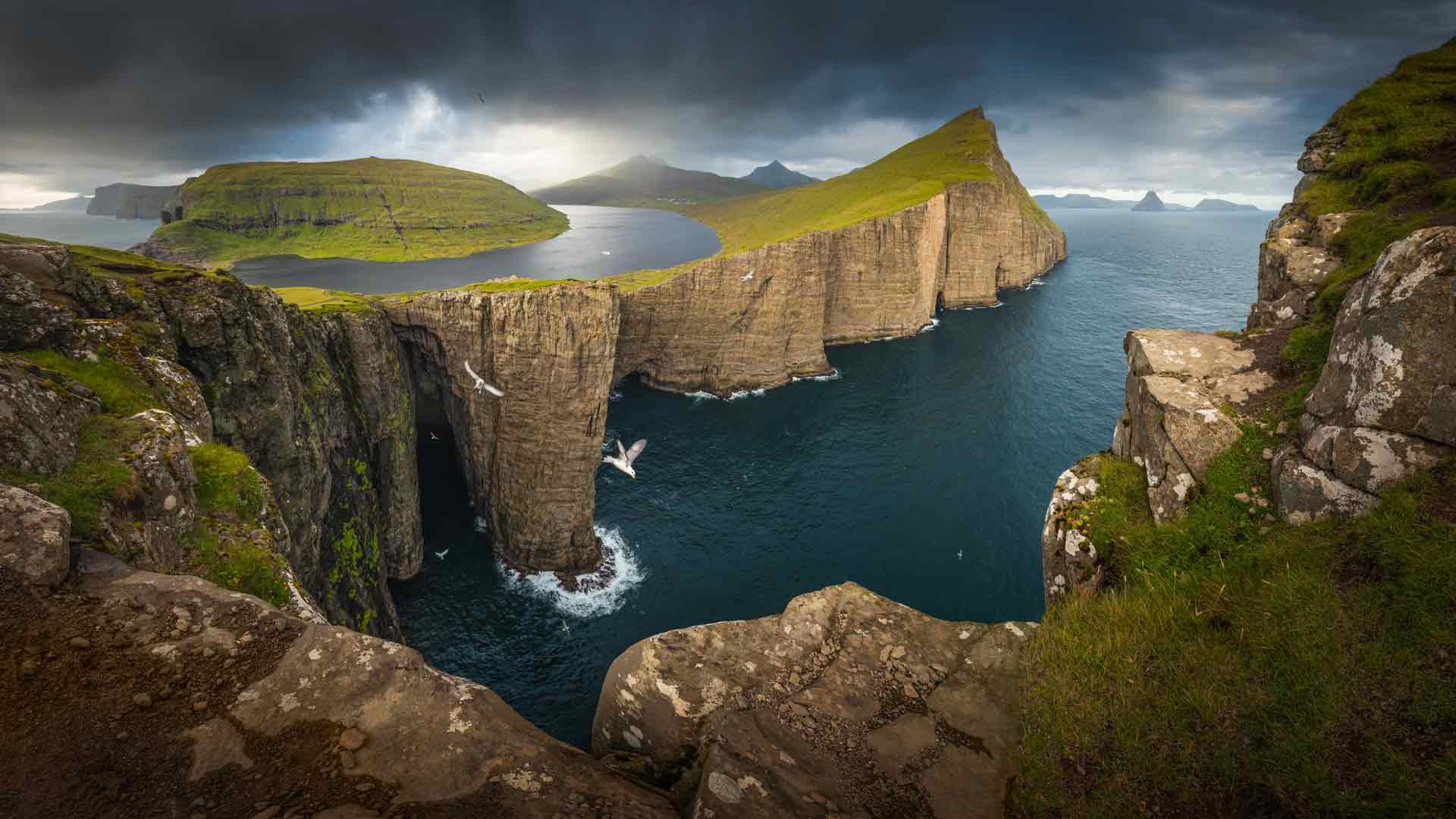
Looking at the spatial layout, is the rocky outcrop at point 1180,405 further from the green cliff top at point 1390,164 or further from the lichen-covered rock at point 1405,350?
the green cliff top at point 1390,164

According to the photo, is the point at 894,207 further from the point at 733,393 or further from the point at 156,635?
the point at 156,635

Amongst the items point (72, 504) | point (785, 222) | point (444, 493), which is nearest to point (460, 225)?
point (785, 222)

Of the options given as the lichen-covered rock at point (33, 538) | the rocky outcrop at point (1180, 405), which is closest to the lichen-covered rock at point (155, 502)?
the lichen-covered rock at point (33, 538)

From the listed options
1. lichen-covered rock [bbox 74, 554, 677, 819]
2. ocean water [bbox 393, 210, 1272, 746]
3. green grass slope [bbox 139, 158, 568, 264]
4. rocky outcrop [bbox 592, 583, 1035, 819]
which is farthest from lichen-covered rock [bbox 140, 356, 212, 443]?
green grass slope [bbox 139, 158, 568, 264]

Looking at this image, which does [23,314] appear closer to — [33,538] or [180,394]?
[180,394]

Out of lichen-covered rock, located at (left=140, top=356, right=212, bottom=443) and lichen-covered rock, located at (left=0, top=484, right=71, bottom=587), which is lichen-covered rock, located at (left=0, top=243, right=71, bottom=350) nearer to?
lichen-covered rock, located at (left=140, top=356, right=212, bottom=443)
